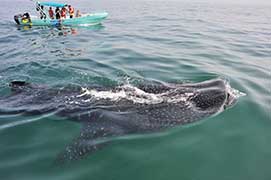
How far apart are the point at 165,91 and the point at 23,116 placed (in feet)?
14.1

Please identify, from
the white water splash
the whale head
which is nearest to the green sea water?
the whale head

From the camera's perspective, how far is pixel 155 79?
1188cm

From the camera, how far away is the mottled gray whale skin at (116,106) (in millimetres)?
7531

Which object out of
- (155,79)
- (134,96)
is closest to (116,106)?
(134,96)

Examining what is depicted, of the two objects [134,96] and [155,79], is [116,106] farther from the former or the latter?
[155,79]

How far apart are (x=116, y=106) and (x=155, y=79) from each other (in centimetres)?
→ 356

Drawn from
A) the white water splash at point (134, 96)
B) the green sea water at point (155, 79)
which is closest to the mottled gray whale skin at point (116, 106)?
the white water splash at point (134, 96)

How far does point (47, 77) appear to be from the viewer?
1259 cm

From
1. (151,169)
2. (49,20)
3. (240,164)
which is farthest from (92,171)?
(49,20)

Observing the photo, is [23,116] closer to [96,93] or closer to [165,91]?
[96,93]

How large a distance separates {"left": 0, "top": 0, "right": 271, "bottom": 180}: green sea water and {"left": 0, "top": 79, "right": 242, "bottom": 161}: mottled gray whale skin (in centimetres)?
29

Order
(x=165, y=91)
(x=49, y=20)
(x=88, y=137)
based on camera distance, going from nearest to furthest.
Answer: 1. (x=88, y=137)
2. (x=165, y=91)
3. (x=49, y=20)

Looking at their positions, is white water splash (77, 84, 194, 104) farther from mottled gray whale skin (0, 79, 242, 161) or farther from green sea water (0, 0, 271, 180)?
green sea water (0, 0, 271, 180)

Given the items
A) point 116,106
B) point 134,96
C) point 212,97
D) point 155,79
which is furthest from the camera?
point 155,79
